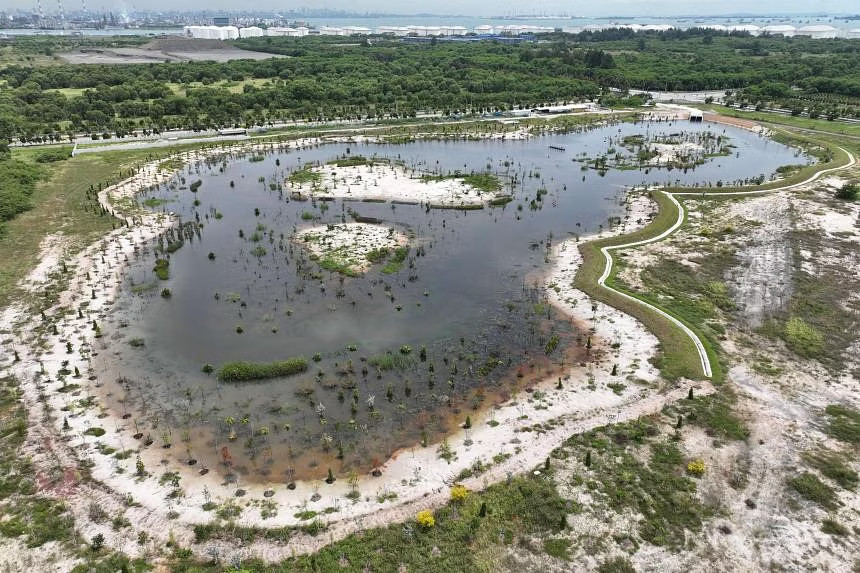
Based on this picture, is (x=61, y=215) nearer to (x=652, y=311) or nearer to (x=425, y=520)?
(x=425, y=520)

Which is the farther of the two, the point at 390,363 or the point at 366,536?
the point at 390,363

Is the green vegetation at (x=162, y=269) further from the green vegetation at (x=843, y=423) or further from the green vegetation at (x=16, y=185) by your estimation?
the green vegetation at (x=843, y=423)

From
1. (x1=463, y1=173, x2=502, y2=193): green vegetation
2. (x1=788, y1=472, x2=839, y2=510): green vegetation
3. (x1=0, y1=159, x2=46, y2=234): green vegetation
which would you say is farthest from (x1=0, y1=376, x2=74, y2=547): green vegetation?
(x1=463, y1=173, x2=502, y2=193): green vegetation

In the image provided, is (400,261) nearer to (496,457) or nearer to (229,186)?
(496,457)

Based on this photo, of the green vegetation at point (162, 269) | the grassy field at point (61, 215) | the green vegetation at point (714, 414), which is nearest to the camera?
the green vegetation at point (714, 414)

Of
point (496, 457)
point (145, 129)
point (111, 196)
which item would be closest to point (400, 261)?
point (496, 457)

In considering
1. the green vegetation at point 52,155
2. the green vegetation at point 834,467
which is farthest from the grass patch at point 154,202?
the green vegetation at point 834,467

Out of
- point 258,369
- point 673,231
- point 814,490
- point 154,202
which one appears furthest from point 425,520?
point 154,202
